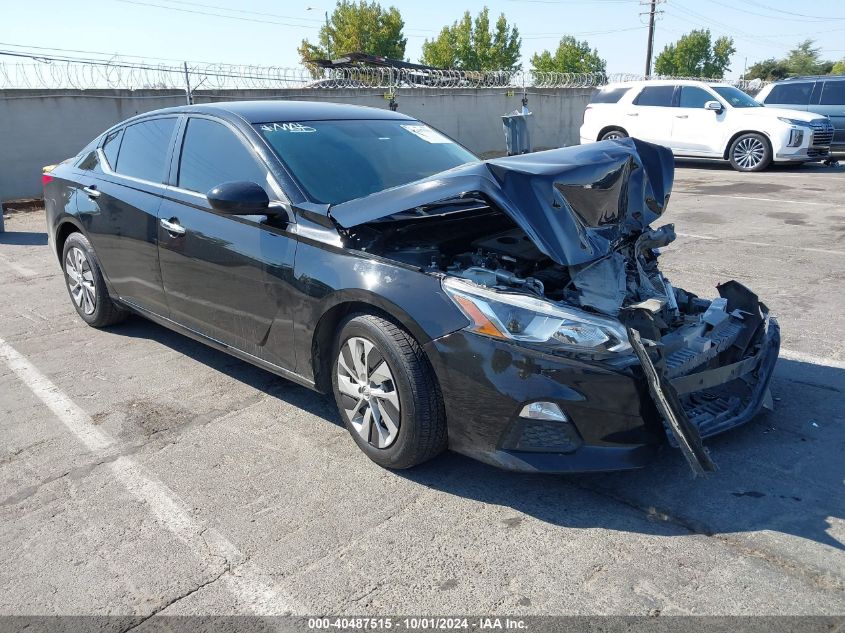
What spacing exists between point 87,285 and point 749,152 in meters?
13.5

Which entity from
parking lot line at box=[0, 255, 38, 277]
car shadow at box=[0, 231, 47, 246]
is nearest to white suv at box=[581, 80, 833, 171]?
car shadow at box=[0, 231, 47, 246]

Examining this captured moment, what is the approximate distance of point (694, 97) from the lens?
15.4 metres

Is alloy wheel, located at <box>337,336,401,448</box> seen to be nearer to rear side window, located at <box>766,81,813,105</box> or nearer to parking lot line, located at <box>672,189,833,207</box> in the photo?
parking lot line, located at <box>672,189,833,207</box>

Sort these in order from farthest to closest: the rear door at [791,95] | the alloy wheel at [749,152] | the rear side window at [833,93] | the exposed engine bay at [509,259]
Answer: the rear door at [791,95] → the rear side window at [833,93] → the alloy wheel at [749,152] → the exposed engine bay at [509,259]

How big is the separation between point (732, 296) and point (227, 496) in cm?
289

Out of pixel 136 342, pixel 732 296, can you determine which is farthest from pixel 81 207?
pixel 732 296

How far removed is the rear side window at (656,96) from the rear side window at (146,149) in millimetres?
13085

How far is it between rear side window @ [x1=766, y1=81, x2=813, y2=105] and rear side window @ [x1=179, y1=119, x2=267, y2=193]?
15.4 m

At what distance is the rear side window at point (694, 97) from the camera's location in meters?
15.3

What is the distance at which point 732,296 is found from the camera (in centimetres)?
412

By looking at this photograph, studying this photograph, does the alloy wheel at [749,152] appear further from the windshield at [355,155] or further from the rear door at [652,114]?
→ the windshield at [355,155]

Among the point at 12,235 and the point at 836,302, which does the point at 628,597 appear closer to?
the point at 836,302

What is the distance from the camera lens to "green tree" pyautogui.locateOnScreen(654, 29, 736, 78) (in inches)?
3420

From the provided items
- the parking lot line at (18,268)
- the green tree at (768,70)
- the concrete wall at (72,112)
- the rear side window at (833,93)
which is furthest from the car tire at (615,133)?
the green tree at (768,70)
